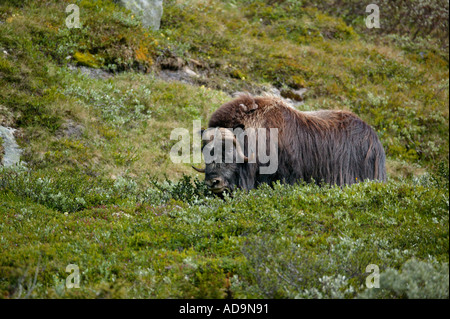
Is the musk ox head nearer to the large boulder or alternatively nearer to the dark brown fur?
the dark brown fur

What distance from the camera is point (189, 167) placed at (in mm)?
10625

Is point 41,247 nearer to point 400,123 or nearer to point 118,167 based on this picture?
point 118,167

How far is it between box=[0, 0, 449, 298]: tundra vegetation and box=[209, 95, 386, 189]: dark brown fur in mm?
702

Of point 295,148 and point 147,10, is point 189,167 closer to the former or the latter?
point 295,148

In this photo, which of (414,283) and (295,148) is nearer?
(414,283)

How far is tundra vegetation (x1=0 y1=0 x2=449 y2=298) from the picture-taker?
14.4ft

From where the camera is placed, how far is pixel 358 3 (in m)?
22.8

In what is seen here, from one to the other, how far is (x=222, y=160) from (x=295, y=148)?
4.38 ft

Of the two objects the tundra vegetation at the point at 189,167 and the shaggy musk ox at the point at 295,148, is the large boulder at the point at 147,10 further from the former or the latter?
the shaggy musk ox at the point at 295,148

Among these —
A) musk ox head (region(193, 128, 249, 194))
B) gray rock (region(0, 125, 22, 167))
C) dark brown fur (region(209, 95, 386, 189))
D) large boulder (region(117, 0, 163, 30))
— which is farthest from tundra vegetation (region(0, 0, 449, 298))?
dark brown fur (region(209, 95, 386, 189))

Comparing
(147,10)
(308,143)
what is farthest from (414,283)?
(147,10)

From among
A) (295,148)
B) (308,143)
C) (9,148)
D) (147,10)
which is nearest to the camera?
(295,148)

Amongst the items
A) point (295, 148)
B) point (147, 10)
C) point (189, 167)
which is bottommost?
point (189, 167)

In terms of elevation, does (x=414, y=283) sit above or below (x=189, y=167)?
above
